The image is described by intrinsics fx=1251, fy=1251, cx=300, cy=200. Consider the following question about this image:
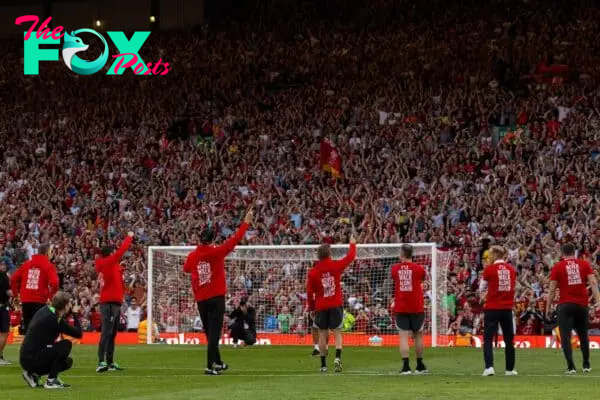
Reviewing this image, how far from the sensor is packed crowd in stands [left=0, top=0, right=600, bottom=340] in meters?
35.2

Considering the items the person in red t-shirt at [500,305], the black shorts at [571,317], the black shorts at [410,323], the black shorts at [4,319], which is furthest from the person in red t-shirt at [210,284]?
the black shorts at [571,317]

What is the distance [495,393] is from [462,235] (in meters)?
20.0

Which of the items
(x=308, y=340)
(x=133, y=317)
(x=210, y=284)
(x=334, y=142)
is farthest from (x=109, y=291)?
(x=334, y=142)

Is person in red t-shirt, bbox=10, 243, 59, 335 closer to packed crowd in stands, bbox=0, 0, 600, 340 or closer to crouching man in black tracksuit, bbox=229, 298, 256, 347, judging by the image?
crouching man in black tracksuit, bbox=229, 298, 256, 347

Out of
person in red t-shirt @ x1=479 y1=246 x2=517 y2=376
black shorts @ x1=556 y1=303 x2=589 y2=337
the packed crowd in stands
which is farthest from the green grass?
the packed crowd in stands

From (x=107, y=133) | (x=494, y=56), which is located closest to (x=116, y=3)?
(x=107, y=133)

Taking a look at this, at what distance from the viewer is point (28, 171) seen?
46875 millimetres

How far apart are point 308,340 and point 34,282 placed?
10783 mm

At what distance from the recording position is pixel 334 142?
42969 millimetres

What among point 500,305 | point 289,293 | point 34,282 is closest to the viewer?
point 500,305

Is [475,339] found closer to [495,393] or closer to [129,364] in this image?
[129,364]

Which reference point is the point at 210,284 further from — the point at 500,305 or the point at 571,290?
the point at 571,290

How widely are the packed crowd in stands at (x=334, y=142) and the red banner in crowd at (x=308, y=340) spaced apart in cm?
31

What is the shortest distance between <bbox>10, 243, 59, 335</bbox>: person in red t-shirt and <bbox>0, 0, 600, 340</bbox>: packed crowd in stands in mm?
10834
